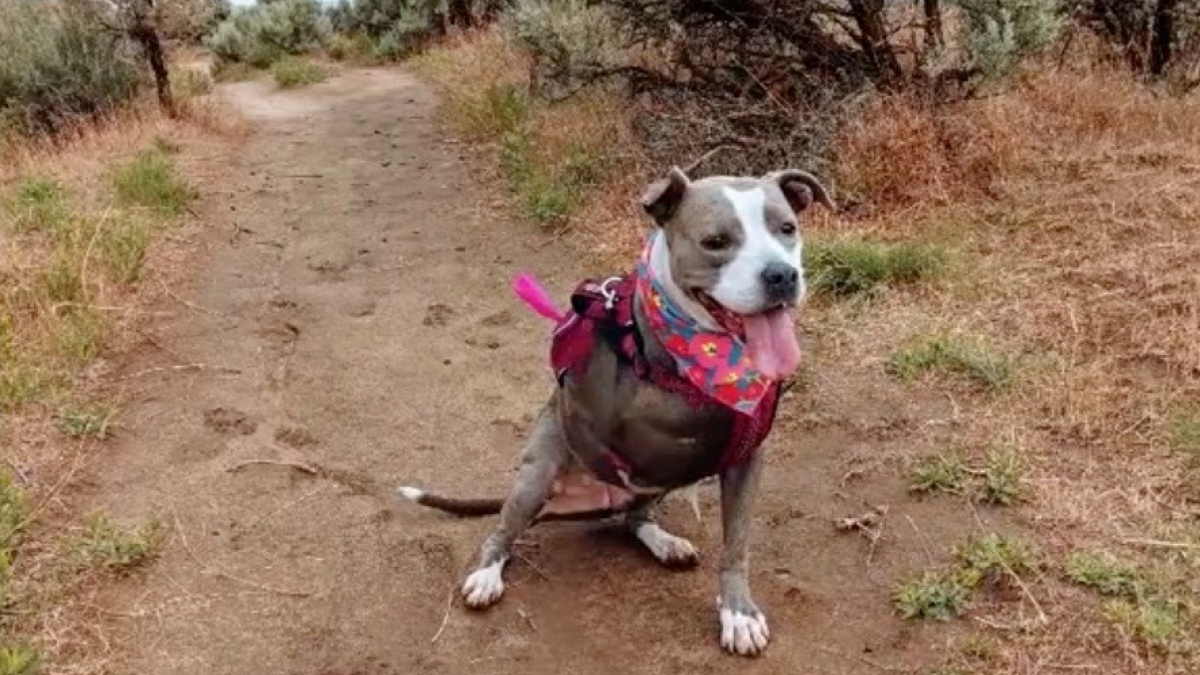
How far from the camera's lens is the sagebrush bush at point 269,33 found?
16719 mm

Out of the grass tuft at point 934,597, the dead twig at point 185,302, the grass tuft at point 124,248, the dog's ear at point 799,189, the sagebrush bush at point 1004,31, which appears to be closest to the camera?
the dog's ear at point 799,189

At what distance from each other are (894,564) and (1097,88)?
4.41 metres

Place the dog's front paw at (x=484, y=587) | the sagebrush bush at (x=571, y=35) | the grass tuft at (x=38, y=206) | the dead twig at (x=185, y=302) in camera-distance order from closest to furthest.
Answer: the dog's front paw at (x=484, y=587) → the dead twig at (x=185, y=302) → the grass tuft at (x=38, y=206) → the sagebrush bush at (x=571, y=35)

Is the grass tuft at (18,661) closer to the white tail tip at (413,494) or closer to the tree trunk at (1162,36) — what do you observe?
the white tail tip at (413,494)

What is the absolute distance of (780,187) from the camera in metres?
3.01

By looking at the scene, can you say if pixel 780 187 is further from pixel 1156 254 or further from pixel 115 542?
pixel 1156 254

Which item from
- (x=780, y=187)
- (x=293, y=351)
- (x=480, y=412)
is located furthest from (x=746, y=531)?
(x=293, y=351)

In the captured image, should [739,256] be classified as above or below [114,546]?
above

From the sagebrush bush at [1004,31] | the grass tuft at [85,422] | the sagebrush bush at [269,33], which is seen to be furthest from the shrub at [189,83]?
the sagebrush bush at [1004,31]

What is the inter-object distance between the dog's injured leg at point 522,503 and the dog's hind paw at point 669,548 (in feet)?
1.25

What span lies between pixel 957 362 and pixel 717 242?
1.96 metres

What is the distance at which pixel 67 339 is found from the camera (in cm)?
485

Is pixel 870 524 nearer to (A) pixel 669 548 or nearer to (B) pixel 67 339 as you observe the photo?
(A) pixel 669 548

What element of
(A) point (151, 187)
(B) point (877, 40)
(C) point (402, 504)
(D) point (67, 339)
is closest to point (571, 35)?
(B) point (877, 40)
